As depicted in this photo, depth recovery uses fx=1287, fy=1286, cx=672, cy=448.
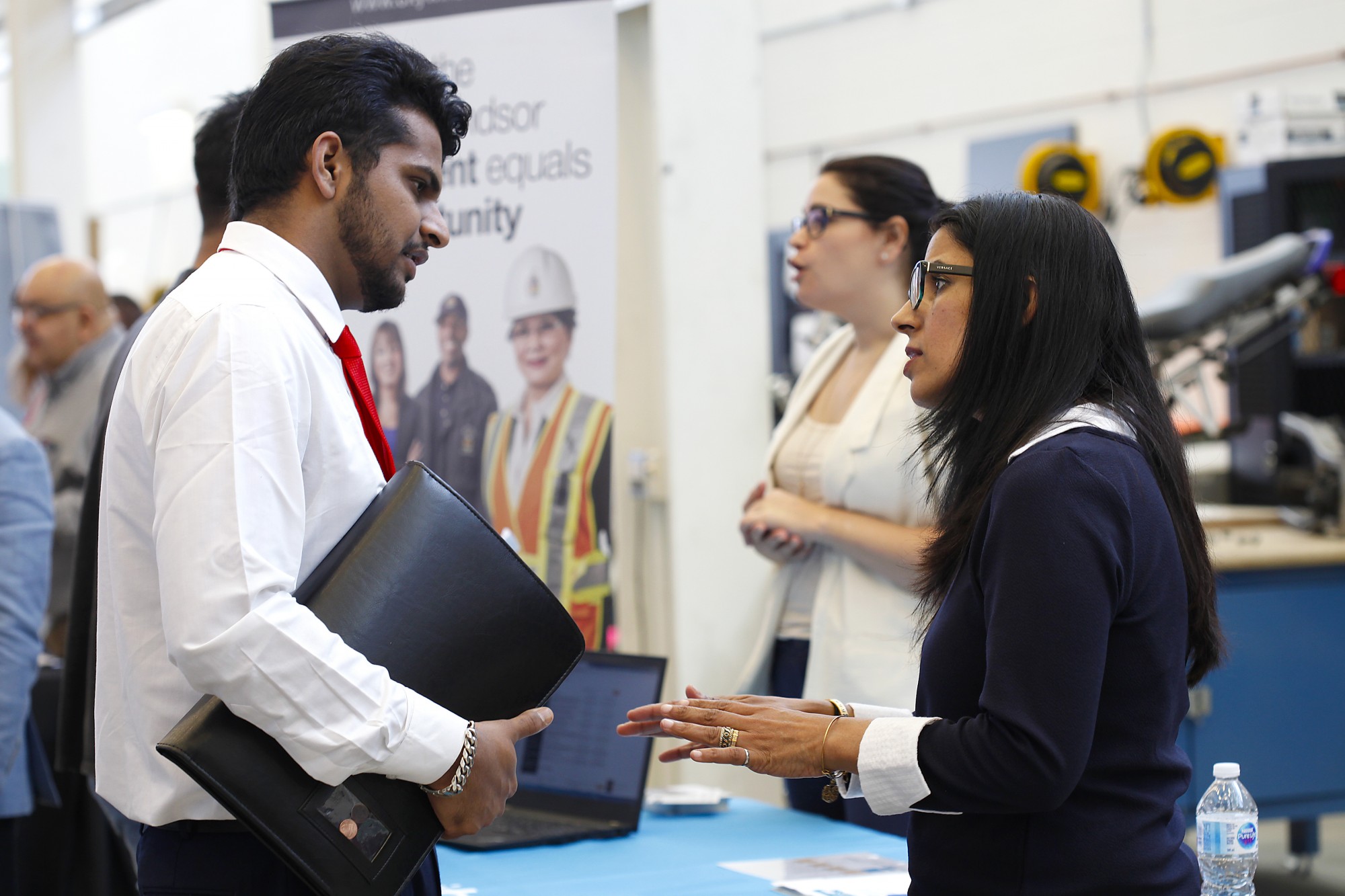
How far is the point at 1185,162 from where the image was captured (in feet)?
21.7

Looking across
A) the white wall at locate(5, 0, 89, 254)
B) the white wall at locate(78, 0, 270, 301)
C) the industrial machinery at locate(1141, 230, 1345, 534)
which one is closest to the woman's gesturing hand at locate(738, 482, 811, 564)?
the industrial machinery at locate(1141, 230, 1345, 534)

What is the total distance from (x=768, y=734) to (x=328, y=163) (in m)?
0.73

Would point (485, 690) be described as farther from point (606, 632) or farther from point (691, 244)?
point (691, 244)

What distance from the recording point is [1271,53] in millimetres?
6680

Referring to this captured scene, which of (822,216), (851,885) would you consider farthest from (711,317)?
(851,885)

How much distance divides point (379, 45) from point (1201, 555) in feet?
3.23

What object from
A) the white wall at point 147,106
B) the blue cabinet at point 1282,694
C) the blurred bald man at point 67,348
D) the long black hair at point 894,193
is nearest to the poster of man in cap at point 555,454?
the long black hair at point 894,193

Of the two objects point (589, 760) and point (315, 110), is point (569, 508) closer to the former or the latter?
point (589, 760)

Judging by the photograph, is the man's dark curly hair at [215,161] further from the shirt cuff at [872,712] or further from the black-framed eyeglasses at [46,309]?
the black-framed eyeglasses at [46,309]

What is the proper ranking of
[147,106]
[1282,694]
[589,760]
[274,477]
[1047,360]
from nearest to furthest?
[274,477], [1047,360], [589,760], [1282,694], [147,106]

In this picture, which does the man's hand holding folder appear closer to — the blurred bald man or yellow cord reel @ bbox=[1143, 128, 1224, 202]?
the blurred bald man

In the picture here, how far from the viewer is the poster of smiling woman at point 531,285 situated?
264 centimetres

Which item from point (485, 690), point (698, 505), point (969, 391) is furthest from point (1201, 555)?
point (698, 505)

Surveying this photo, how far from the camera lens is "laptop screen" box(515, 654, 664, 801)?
2172 mm
